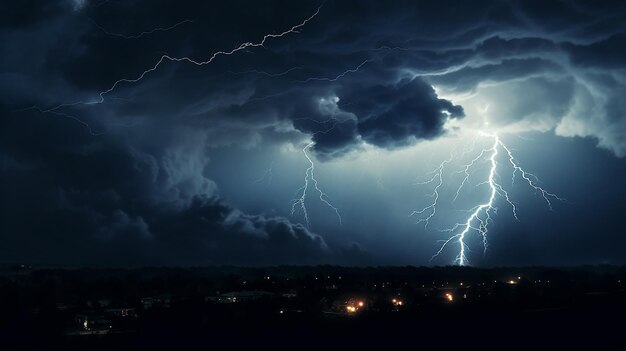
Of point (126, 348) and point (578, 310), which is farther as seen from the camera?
point (578, 310)

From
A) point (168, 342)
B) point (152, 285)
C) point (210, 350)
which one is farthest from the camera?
point (152, 285)

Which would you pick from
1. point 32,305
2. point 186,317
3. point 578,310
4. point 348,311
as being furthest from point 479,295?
point 32,305

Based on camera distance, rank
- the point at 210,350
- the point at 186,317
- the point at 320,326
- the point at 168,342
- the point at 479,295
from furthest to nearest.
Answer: the point at 479,295
the point at 186,317
the point at 320,326
the point at 168,342
the point at 210,350

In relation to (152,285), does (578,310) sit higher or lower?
lower

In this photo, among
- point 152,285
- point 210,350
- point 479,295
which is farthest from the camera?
point 152,285

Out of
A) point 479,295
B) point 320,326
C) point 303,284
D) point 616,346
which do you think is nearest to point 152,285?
point 303,284

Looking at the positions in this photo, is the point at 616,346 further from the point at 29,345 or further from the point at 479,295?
the point at 29,345

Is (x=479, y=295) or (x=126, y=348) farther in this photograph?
(x=479, y=295)

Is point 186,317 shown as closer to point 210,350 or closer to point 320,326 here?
point 320,326

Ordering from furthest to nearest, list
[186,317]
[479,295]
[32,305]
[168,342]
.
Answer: [479,295] < [32,305] < [186,317] < [168,342]
